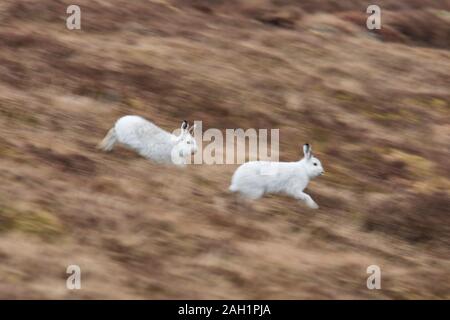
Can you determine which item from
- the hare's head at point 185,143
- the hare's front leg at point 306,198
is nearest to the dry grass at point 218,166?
the hare's front leg at point 306,198

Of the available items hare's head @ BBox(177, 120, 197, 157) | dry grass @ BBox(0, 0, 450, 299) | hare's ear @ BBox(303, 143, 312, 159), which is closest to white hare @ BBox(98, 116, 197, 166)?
hare's head @ BBox(177, 120, 197, 157)

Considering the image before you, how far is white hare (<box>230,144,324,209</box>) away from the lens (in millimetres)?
18438

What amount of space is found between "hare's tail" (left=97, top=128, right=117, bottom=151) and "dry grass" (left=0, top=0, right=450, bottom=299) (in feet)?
0.83

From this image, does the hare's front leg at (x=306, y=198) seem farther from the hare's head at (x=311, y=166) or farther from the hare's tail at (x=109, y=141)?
the hare's tail at (x=109, y=141)

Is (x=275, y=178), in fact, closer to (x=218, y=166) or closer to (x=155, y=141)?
(x=218, y=166)

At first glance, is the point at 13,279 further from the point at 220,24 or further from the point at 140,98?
the point at 220,24

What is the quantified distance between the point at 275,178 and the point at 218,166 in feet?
6.85

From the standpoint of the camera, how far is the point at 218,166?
2038 cm

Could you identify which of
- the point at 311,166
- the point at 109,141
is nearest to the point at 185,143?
the point at 109,141

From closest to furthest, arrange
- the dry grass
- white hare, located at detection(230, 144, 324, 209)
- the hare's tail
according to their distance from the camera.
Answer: the dry grass → white hare, located at detection(230, 144, 324, 209) → the hare's tail

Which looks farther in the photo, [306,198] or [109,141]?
[109,141]

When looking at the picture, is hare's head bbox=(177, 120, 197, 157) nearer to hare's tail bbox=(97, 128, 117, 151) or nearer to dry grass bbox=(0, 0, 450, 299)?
dry grass bbox=(0, 0, 450, 299)

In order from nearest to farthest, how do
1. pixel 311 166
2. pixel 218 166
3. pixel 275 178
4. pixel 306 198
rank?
1. pixel 275 178
2. pixel 306 198
3. pixel 311 166
4. pixel 218 166

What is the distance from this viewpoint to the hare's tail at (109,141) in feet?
64.8
